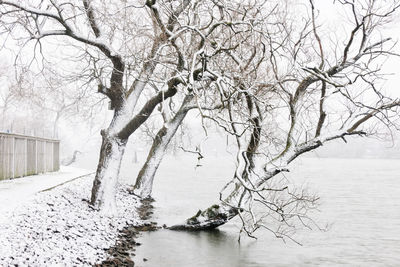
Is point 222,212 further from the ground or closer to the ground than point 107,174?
closer to the ground

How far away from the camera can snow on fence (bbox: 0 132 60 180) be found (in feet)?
61.8

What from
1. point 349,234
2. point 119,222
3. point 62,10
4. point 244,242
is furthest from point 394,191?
point 62,10

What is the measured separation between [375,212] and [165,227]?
1560cm

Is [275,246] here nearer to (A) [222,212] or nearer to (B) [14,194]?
(A) [222,212]

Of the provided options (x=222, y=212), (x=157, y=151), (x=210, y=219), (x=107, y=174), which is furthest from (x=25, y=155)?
(x=222, y=212)

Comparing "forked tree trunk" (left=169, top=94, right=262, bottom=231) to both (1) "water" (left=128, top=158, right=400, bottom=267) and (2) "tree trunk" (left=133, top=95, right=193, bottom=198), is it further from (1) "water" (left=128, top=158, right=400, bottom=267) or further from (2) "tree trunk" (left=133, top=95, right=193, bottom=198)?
(2) "tree trunk" (left=133, top=95, right=193, bottom=198)

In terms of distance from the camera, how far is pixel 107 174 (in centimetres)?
1578

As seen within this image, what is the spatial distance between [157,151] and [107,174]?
7890mm

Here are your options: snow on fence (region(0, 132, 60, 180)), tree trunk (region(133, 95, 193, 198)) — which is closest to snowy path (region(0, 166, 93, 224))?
snow on fence (region(0, 132, 60, 180))

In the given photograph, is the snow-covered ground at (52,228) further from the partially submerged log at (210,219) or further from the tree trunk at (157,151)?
the tree trunk at (157,151)

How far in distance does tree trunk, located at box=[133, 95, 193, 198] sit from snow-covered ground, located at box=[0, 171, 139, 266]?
540cm

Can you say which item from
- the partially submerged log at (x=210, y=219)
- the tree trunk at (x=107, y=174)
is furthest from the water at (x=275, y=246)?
the tree trunk at (x=107, y=174)

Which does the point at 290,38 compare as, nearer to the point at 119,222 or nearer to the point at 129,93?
the point at 129,93

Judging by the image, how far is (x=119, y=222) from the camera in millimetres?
15648
